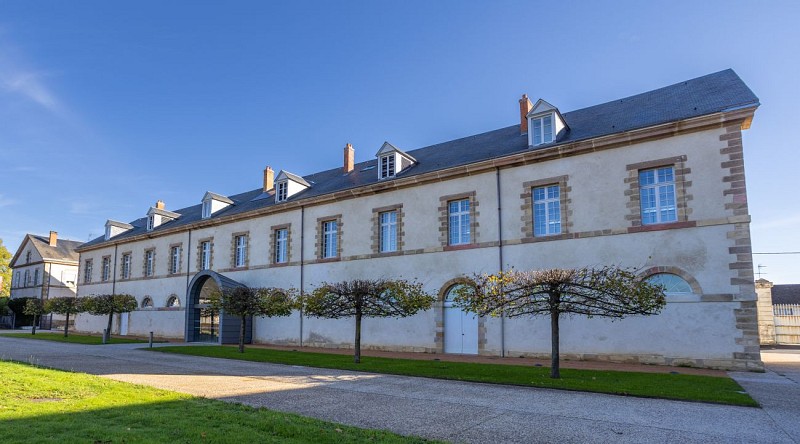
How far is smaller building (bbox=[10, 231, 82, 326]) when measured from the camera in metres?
48.6

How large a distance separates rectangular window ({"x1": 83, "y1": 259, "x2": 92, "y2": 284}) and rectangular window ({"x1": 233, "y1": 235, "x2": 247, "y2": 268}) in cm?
1915

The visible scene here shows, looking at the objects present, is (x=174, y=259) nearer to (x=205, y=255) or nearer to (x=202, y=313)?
(x=205, y=255)

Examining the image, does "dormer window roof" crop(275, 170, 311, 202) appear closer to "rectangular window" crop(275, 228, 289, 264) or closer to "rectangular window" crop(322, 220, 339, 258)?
"rectangular window" crop(275, 228, 289, 264)

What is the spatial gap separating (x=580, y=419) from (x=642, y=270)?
9.51 m

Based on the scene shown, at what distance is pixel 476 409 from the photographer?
779 cm

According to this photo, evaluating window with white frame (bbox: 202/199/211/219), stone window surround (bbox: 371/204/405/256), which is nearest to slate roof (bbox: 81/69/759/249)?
stone window surround (bbox: 371/204/405/256)

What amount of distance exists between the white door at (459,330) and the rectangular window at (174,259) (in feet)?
63.3

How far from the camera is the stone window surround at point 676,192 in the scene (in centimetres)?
1491

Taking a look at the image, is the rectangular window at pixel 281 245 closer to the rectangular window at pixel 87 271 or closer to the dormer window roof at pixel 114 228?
the dormer window roof at pixel 114 228

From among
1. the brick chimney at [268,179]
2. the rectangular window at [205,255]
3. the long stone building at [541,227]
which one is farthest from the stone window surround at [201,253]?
the brick chimney at [268,179]

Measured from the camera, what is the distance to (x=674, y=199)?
1524cm

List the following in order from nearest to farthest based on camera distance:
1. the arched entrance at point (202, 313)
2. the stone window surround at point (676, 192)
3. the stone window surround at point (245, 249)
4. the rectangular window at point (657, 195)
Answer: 1. the stone window surround at point (676, 192)
2. the rectangular window at point (657, 195)
3. the arched entrance at point (202, 313)
4. the stone window surround at point (245, 249)

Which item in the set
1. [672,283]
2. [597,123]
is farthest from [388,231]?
[672,283]

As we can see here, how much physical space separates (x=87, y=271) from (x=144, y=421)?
132 feet
